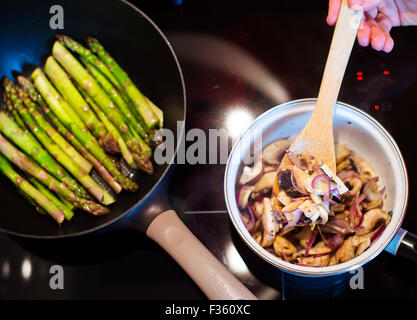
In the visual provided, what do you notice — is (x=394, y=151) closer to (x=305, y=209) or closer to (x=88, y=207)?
(x=305, y=209)

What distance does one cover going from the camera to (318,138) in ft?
3.90

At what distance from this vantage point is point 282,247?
1.22 metres

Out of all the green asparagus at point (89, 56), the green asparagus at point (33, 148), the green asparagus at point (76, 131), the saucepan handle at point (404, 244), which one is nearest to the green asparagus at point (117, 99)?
the green asparagus at point (89, 56)

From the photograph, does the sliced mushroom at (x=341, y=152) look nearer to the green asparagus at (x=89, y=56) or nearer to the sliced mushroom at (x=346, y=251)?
the sliced mushroom at (x=346, y=251)

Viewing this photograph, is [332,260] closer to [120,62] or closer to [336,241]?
[336,241]

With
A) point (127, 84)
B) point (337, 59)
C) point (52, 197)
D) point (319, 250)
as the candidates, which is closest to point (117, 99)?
point (127, 84)

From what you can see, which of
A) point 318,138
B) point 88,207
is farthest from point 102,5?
point 318,138

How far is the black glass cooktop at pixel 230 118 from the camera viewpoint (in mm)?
1364

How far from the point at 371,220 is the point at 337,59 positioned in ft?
1.65

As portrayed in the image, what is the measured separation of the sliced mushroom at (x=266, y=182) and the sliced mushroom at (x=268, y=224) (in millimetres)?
66

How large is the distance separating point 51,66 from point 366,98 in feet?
4.09

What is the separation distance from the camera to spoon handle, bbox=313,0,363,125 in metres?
1.17

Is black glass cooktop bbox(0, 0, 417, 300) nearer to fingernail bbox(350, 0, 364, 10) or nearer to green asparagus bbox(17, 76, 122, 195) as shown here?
green asparagus bbox(17, 76, 122, 195)
